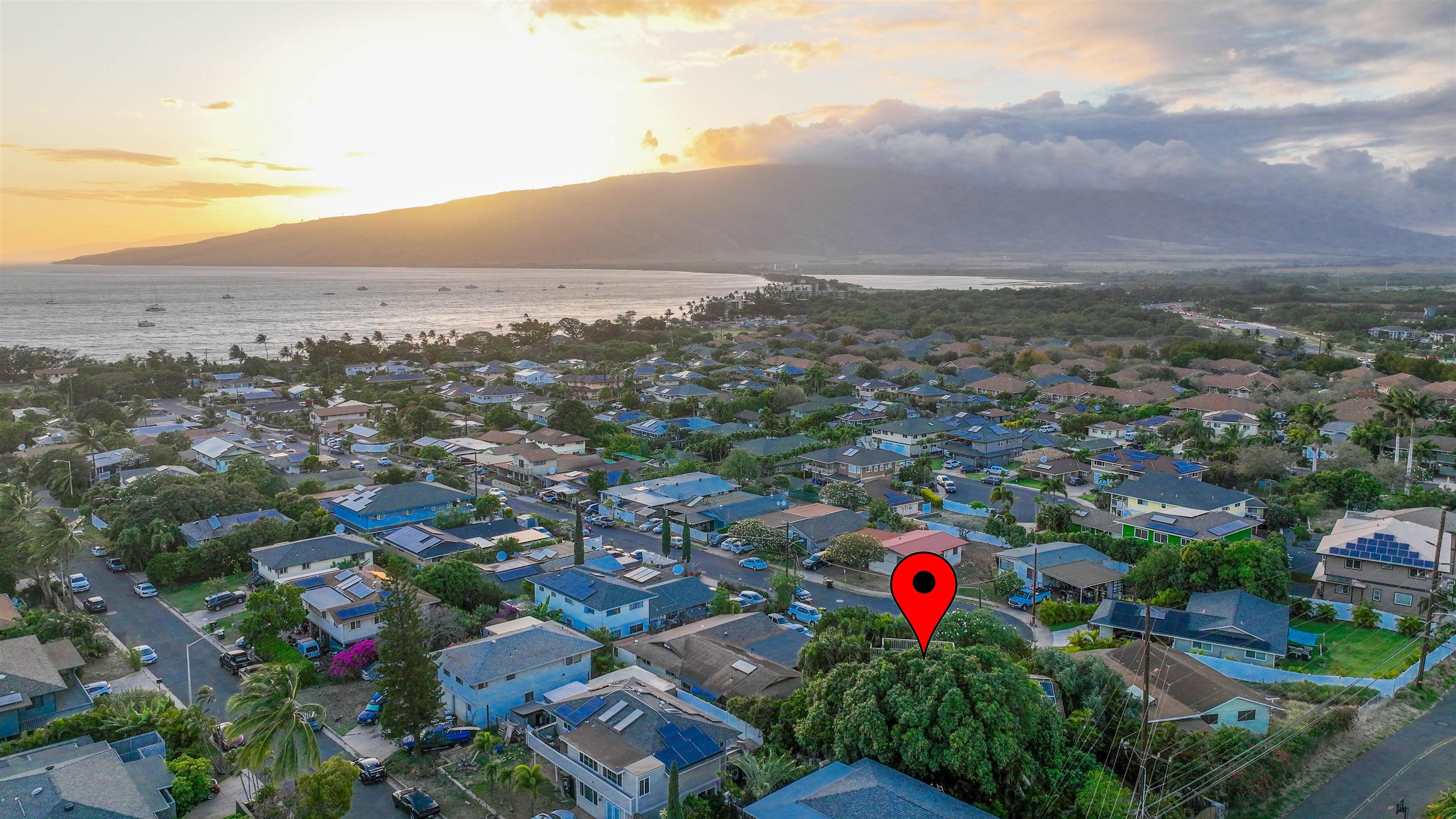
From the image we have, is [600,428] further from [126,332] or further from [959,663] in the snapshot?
[126,332]

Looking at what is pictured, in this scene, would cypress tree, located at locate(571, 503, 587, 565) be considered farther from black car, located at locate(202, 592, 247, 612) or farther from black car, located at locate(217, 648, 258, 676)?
black car, located at locate(202, 592, 247, 612)

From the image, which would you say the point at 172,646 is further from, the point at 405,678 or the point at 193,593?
the point at 405,678

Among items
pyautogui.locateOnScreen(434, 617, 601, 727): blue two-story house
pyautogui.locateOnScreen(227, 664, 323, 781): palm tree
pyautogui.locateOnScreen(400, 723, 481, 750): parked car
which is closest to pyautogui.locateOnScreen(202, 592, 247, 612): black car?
pyautogui.locateOnScreen(434, 617, 601, 727): blue two-story house

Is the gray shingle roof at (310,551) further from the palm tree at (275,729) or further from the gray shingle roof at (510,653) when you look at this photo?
the palm tree at (275,729)

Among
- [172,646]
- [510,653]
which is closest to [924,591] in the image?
[510,653]

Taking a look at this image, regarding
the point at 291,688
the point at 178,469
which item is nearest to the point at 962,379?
the point at 178,469

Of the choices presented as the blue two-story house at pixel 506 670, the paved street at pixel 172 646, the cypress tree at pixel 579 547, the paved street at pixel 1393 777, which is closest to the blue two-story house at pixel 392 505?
the paved street at pixel 172 646
